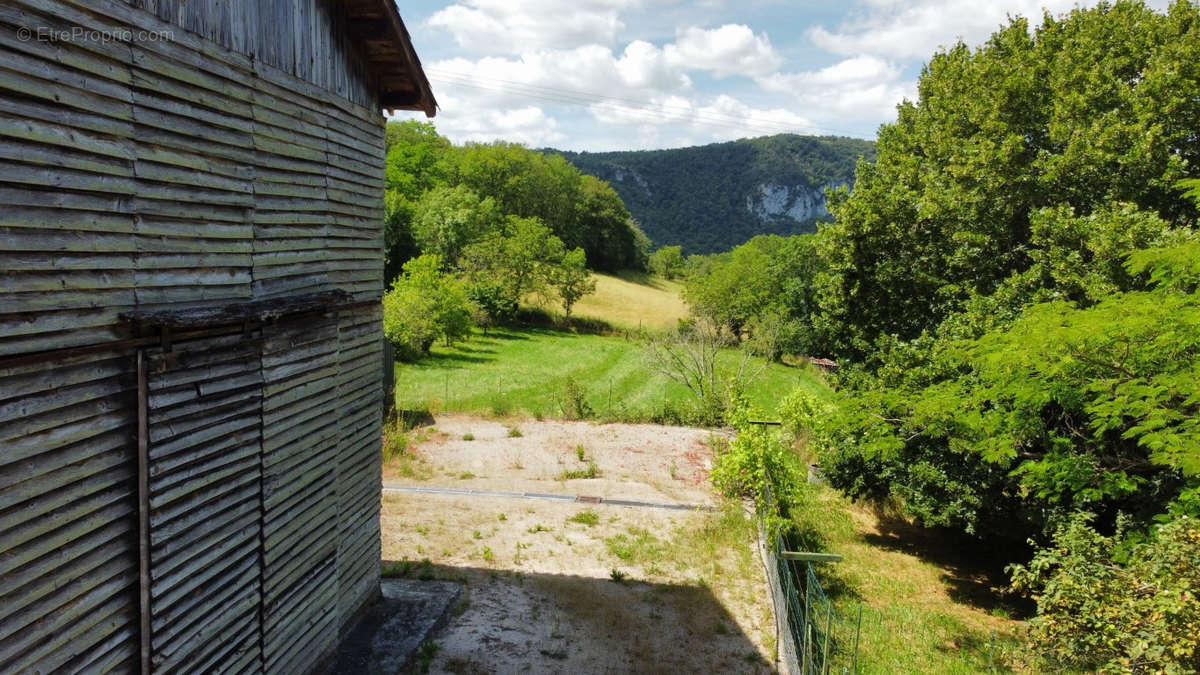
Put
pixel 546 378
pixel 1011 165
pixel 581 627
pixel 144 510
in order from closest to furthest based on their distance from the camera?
1. pixel 144 510
2. pixel 581 627
3. pixel 1011 165
4. pixel 546 378

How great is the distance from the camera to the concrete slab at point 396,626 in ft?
26.5

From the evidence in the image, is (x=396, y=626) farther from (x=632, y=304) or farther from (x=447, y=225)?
(x=632, y=304)

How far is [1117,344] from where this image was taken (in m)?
9.42

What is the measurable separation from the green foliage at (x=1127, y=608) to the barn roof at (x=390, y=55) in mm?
9657

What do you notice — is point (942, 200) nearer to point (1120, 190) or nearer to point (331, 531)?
point (1120, 190)

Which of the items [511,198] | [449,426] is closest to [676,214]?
[511,198]

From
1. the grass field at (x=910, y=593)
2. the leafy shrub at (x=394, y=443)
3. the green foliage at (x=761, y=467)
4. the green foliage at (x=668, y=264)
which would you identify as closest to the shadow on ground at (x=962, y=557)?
the grass field at (x=910, y=593)

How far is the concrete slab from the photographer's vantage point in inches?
318

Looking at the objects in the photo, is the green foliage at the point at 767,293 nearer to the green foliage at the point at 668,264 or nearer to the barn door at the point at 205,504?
the green foliage at the point at 668,264

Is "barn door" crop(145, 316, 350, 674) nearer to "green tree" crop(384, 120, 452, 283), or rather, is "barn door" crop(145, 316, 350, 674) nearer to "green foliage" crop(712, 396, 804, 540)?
"green foliage" crop(712, 396, 804, 540)

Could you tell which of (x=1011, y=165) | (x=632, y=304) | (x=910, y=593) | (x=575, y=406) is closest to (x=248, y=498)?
(x=910, y=593)

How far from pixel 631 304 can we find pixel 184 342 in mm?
57516

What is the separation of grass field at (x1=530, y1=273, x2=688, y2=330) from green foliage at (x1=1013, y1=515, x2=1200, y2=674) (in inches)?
1594

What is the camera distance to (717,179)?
499 ft
